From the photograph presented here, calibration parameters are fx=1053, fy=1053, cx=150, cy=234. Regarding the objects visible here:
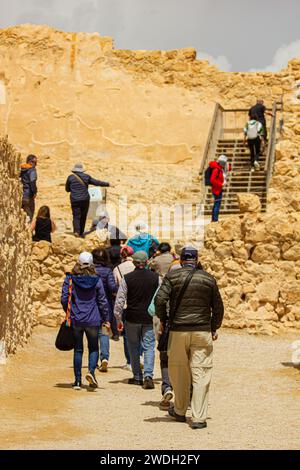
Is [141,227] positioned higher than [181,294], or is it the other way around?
[141,227]

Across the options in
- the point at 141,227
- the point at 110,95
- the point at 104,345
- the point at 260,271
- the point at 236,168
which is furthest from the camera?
the point at 110,95

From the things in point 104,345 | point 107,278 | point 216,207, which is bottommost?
point 104,345

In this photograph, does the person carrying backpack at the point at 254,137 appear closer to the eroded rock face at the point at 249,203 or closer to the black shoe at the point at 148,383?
the eroded rock face at the point at 249,203

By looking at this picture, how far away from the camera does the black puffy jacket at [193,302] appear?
9273mm

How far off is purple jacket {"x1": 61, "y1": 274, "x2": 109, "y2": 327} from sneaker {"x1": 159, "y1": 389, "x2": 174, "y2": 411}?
3.84 ft

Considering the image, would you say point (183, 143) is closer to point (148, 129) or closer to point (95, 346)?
point (148, 129)

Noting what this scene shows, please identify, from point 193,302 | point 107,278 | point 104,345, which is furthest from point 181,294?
point 107,278

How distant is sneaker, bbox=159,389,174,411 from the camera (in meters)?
10.2

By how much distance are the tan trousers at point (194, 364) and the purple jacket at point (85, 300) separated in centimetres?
172

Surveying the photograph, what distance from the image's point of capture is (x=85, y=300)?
10.9m

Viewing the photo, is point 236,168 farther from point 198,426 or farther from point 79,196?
point 198,426

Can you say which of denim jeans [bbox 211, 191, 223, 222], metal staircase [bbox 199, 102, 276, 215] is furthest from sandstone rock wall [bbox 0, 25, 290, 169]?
denim jeans [bbox 211, 191, 223, 222]

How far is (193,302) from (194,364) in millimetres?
544
